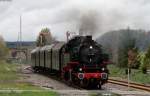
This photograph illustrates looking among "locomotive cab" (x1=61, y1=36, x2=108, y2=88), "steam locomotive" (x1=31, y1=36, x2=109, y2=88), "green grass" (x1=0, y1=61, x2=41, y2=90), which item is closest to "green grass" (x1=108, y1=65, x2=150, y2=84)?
"steam locomotive" (x1=31, y1=36, x2=109, y2=88)

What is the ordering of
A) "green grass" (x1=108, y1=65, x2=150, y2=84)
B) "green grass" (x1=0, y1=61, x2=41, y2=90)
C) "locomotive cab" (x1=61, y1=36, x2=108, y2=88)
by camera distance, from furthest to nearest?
"green grass" (x1=108, y1=65, x2=150, y2=84), "locomotive cab" (x1=61, y1=36, x2=108, y2=88), "green grass" (x1=0, y1=61, x2=41, y2=90)

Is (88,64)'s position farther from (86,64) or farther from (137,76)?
Result: (137,76)

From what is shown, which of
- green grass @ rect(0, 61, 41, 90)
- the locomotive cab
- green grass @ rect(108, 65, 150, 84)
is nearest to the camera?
green grass @ rect(0, 61, 41, 90)

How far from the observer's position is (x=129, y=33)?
7369cm

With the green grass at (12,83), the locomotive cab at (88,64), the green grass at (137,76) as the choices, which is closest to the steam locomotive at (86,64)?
the locomotive cab at (88,64)

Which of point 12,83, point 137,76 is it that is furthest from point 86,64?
point 137,76

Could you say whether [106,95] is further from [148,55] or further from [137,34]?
[137,34]

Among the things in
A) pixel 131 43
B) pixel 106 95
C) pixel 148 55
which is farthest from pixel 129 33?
pixel 106 95

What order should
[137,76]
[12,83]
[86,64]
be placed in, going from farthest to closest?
[137,76] < [12,83] < [86,64]

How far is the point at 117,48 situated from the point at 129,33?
3.46 m

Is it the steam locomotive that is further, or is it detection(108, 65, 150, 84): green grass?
detection(108, 65, 150, 84): green grass

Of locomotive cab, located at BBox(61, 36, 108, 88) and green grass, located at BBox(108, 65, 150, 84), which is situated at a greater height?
locomotive cab, located at BBox(61, 36, 108, 88)

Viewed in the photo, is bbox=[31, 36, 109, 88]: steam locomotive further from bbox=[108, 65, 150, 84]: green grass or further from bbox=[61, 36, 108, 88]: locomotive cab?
bbox=[108, 65, 150, 84]: green grass

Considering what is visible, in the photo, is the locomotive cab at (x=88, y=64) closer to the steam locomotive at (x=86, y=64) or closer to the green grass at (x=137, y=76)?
the steam locomotive at (x=86, y=64)
